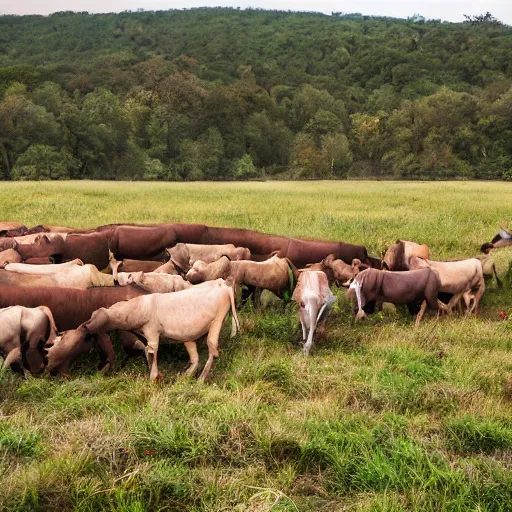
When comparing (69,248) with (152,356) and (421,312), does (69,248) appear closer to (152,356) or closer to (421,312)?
(152,356)

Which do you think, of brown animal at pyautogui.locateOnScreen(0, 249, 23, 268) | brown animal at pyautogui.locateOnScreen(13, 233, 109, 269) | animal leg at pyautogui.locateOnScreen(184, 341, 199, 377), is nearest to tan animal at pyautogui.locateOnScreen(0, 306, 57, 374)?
animal leg at pyautogui.locateOnScreen(184, 341, 199, 377)

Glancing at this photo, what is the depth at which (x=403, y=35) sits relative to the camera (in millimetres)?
116562

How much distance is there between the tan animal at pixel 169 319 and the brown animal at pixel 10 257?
13.9ft

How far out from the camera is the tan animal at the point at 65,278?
8.84 m

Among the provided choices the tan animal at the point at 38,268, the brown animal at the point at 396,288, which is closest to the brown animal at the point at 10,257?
the tan animal at the point at 38,268

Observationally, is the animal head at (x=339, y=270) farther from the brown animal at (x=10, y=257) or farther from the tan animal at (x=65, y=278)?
the brown animal at (x=10, y=257)

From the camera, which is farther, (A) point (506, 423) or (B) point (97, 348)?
(B) point (97, 348)

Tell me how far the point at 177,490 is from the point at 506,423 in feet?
11.1

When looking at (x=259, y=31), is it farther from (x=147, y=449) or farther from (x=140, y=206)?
(x=147, y=449)

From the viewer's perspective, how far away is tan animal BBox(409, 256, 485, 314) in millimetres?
10383

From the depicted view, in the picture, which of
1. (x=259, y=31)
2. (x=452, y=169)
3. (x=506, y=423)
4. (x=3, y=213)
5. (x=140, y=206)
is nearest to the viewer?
(x=506, y=423)

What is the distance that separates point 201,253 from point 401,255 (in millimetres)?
3979

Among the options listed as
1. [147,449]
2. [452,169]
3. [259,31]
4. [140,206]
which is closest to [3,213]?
[140,206]

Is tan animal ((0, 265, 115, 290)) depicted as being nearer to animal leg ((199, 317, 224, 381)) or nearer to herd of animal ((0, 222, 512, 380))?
herd of animal ((0, 222, 512, 380))
